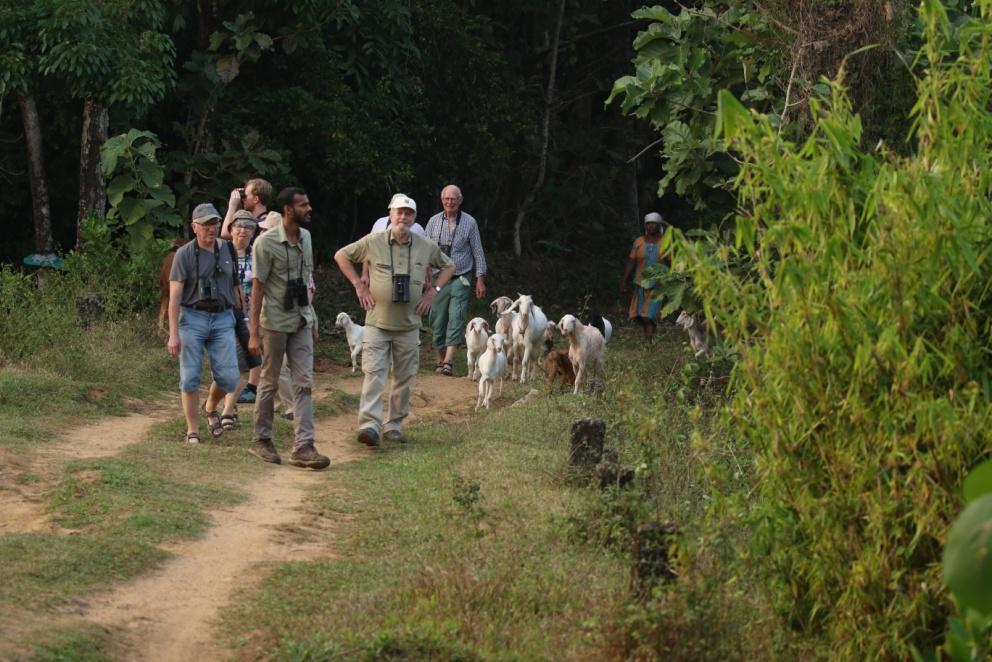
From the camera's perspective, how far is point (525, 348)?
15.3 m

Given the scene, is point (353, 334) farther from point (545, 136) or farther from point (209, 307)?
point (545, 136)

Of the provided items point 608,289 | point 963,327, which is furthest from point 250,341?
point 608,289

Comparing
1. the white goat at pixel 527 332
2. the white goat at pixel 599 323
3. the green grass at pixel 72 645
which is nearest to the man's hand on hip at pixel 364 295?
the white goat at pixel 527 332

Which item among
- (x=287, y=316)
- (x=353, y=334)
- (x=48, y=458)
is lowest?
(x=48, y=458)

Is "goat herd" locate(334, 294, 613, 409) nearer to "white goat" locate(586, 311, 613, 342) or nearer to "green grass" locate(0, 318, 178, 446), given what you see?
"white goat" locate(586, 311, 613, 342)

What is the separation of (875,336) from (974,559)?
3762mm

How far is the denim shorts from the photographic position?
416 inches

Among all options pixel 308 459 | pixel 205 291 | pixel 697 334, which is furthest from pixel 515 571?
pixel 697 334

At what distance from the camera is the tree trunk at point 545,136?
25.4 metres

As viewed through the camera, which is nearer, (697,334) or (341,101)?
(697,334)

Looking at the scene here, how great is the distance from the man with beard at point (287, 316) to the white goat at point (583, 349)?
425 centimetres

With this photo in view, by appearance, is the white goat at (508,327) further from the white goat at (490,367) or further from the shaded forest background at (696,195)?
the shaded forest background at (696,195)

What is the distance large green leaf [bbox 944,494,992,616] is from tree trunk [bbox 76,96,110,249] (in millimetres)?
16958

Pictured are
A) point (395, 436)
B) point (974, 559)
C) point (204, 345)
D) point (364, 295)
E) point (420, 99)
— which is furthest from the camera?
point (420, 99)
